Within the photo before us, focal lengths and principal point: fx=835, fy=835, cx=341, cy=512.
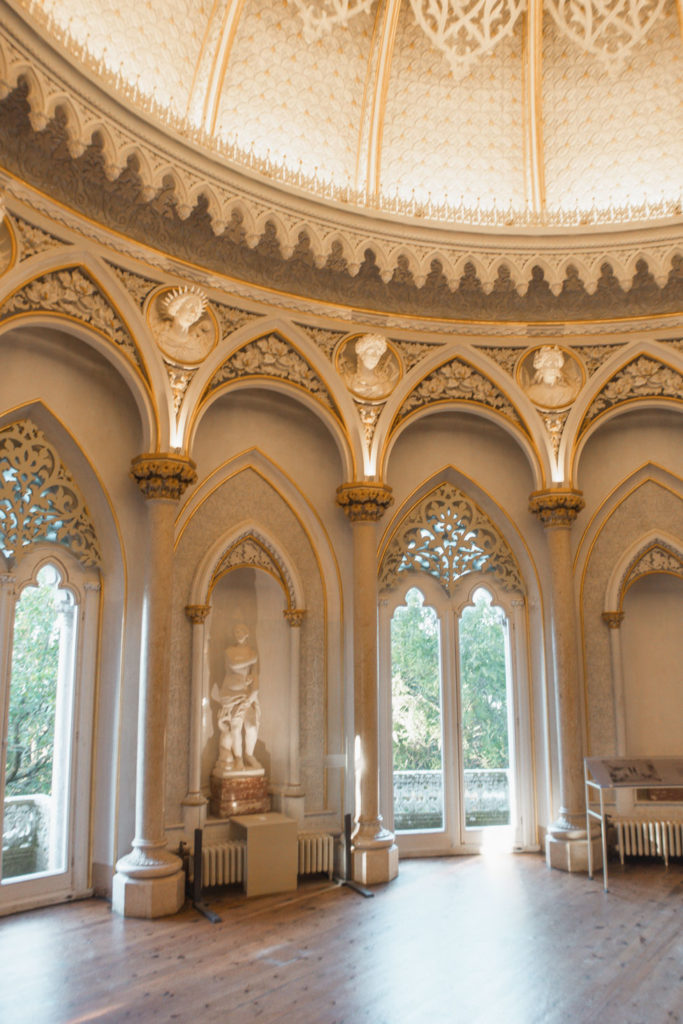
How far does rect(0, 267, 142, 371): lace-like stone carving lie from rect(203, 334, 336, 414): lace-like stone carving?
106cm

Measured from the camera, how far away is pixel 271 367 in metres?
9.60

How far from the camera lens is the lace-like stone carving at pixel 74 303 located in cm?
770

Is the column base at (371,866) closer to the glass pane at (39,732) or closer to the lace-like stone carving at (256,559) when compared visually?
the lace-like stone carving at (256,559)

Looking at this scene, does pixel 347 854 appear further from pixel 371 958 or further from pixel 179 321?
pixel 179 321

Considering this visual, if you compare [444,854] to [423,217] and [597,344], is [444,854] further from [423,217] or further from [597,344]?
[423,217]

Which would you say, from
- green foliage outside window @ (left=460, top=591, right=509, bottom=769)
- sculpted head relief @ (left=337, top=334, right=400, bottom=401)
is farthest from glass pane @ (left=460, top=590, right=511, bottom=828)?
sculpted head relief @ (left=337, top=334, right=400, bottom=401)

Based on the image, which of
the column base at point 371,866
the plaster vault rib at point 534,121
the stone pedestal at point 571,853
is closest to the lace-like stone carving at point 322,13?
the plaster vault rib at point 534,121

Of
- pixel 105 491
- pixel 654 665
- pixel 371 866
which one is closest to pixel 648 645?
pixel 654 665

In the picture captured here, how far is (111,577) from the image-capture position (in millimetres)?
8922

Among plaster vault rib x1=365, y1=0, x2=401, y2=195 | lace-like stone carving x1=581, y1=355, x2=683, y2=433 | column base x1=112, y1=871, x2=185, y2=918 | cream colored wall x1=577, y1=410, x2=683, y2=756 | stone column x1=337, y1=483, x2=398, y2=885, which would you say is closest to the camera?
column base x1=112, y1=871, x2=185, y2=918

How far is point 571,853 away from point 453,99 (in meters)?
9.22

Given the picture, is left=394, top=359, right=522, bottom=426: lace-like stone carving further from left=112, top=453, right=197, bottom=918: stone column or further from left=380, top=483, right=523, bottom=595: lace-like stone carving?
left=112, top=453, right=197, bottom=918: stone column

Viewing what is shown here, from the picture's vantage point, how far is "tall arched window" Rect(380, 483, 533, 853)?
1034cm

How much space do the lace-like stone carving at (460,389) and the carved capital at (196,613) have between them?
11.6 ft
